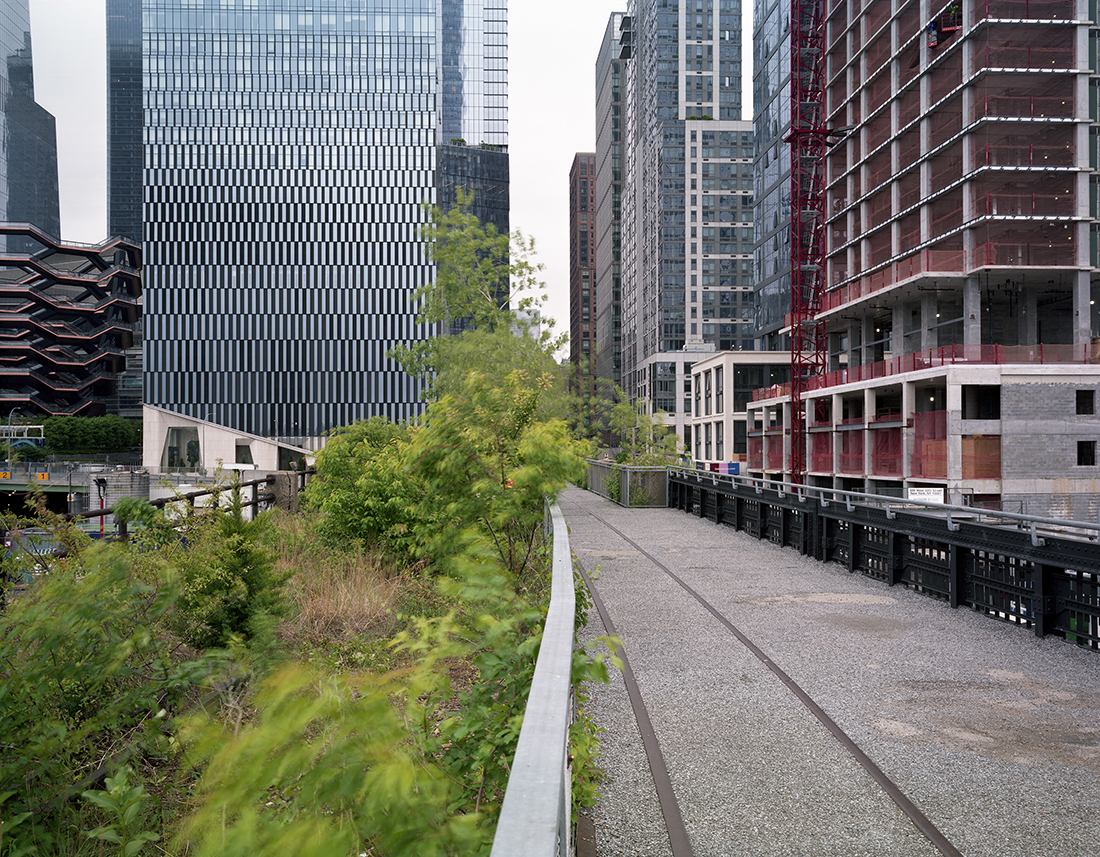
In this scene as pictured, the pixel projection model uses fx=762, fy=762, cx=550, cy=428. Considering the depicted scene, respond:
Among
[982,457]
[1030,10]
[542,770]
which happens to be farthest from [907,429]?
[542,770]

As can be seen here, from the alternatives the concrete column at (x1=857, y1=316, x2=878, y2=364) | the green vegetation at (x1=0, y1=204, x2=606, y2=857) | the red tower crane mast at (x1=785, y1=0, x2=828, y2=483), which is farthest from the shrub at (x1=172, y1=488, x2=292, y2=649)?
the concrete column at (x1=857, y1=316, x2=878, y2=364)

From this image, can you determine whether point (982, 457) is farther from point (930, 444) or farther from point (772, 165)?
point (772, 165)

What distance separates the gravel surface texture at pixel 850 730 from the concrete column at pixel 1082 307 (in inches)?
1361

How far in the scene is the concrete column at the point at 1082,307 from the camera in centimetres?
3800

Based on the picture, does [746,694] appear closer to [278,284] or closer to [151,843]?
[151,843]

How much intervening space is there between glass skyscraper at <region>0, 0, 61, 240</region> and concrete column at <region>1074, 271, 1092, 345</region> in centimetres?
14735

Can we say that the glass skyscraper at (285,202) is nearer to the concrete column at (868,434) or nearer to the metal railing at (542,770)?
the concrete column at (868,434)

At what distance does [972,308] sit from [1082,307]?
4.84m

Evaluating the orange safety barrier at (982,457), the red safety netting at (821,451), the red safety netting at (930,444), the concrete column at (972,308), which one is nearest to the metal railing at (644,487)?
the red safety netting at (930,444)

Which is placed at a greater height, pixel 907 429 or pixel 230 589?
pixel 907 429

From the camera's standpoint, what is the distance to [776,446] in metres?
58.9

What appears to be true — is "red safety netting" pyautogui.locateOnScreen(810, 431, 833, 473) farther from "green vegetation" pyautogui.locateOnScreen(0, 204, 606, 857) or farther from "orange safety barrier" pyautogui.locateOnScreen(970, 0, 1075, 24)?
"green vegetation" pyautogui.locateOnScreen(0, 204, 606, 857)

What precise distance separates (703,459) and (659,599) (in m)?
72.3

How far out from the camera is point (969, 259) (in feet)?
130
